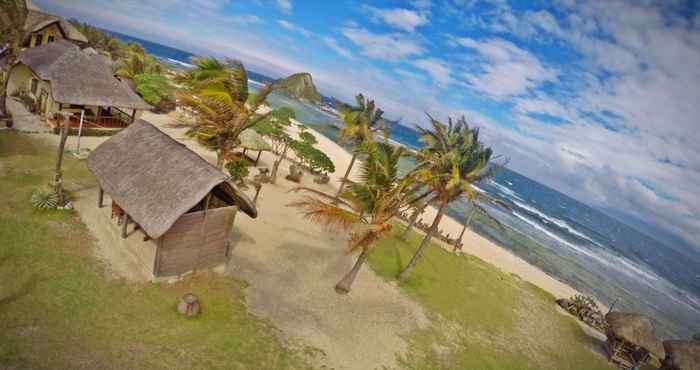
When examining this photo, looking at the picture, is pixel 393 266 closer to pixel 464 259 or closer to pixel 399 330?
pixel 399 330

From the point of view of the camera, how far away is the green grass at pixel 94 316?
7027 millimetres

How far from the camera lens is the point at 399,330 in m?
11.6

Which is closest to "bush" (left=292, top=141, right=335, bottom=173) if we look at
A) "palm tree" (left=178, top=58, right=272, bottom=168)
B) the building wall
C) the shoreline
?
the shoreline

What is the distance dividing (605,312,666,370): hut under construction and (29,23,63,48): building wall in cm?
4390

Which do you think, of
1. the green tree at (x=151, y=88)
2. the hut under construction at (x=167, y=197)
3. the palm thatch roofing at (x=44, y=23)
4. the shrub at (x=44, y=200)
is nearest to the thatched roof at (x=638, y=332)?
the hut under construction at (x=167, y=197)

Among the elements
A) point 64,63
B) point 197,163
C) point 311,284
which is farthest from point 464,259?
point 64,63

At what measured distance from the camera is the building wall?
29.1 meters

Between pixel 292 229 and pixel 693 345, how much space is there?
17531mm

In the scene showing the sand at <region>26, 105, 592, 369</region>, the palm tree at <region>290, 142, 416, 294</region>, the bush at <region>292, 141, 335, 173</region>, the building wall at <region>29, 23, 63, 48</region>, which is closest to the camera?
the sand at <region>26, 105, 592, 369</region>

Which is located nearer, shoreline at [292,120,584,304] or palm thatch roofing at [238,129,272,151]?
palm thatch roofing at [238,129,272,151]

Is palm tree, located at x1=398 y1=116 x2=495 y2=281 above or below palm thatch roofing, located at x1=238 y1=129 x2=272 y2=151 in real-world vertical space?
above

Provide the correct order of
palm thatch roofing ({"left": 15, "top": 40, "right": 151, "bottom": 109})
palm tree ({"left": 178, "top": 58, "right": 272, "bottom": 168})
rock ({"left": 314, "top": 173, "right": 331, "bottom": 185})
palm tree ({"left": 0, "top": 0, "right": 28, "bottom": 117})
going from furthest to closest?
rock ({"left": 314, "top": 173, "right": 331, "bottom": 185}) → palm thatch roofing ({"left": 15, "top": 40, "right": 151, "bottom": 109}) → palm tree ({"left": 0, "top": 0, "right": 28, "bottom": 117}) → palm tree ({"left": 178, "top": 58, "right": 272, "bottom": 168})

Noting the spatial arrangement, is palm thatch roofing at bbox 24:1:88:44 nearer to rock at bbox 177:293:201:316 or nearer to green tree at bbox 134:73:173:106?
green tree at bbox 134:73:173:106

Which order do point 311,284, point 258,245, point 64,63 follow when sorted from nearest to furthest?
point 311,284
point 258,245
point 64,63
